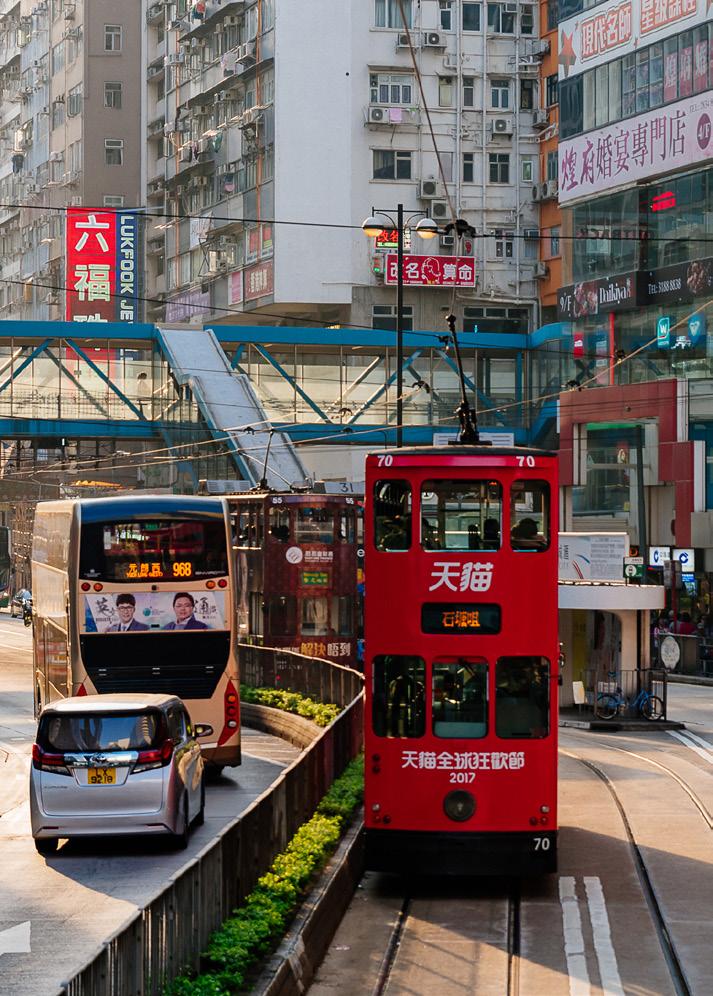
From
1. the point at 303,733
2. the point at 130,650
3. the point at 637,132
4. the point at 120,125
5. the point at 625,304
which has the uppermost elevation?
the point at 120,125

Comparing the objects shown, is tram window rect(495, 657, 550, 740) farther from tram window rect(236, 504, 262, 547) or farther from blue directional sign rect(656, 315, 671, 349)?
blue directional sign rect(656, 315, 671, 349)

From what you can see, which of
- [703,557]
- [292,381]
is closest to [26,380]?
[292,381]

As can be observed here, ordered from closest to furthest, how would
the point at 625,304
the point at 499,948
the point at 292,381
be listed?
1. the point at 499,948
2. the point at 625,304
3. the point at 292,381

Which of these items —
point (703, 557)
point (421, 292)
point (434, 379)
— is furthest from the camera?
point (421, 292)

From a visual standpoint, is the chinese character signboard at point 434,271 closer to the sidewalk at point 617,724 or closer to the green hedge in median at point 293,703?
the sidewalk at point 617,724

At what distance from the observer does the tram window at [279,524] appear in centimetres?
3894

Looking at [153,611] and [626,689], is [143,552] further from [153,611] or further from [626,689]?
[626,689]

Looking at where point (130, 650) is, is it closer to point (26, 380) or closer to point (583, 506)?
point (583, 506)

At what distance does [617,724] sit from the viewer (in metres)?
35.3

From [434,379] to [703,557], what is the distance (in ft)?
69.3

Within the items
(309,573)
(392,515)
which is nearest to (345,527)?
(309,573)

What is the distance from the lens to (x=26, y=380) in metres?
70.6

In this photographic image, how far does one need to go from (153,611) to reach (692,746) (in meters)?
11.4

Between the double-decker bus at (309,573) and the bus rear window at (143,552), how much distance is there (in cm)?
1374
